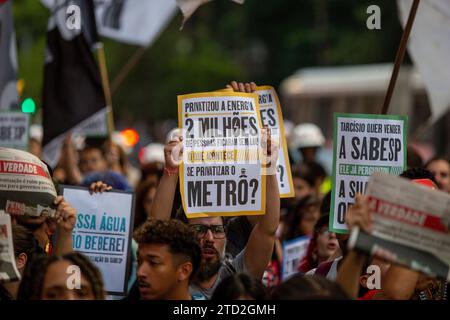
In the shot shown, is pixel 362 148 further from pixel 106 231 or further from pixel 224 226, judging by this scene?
pixel 106 231

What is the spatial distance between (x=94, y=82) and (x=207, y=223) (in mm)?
4250

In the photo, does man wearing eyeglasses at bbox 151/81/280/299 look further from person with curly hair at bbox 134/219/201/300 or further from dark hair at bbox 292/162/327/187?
dark hair at bbox 292/162/327/187

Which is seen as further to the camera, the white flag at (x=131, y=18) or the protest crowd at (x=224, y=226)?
the white flag at (x=131, y=18)

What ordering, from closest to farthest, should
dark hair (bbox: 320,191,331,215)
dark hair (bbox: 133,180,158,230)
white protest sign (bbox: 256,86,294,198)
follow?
white protest sign (bbox: 256,86,294,198)
dark hair (bbox: 320,191,331,215)
dark hair (bbox: 133,180,158,230)

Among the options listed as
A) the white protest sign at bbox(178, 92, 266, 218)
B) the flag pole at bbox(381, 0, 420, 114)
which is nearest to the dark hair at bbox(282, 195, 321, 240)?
the flag pole at bbox(381, 0, 420, 114)

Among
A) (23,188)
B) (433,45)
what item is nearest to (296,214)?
(433,45)

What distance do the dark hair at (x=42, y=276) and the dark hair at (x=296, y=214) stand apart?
15.0ft

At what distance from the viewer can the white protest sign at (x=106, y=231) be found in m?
6.68

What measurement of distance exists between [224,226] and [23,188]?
50.1 inches

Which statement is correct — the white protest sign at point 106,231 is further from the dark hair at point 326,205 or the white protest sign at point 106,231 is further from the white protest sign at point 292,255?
the white protest sign at point 292,255

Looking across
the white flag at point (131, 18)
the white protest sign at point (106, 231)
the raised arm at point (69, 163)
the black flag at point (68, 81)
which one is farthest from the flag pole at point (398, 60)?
the white flag at point (131, 18)

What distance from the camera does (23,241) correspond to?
551 centimetres

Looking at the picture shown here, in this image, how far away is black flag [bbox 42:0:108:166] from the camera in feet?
32.4
